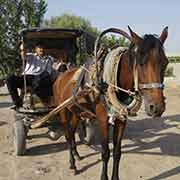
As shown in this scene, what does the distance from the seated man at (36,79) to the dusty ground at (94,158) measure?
3.58 feet

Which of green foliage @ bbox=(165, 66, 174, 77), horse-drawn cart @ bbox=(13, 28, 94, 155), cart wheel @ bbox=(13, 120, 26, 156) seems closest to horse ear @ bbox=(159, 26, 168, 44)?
horse-drawn cart @ bbox=(13, 28, 94, 155)

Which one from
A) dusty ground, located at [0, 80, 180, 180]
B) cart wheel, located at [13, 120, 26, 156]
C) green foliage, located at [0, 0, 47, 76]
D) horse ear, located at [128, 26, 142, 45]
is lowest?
dusty ground, located at [0, 80, 180, 180]

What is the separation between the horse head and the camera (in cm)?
467

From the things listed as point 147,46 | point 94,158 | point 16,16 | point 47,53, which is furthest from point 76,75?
point 16,16

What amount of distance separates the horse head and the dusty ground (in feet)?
5.08

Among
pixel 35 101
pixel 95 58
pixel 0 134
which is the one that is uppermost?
pixel 95 58

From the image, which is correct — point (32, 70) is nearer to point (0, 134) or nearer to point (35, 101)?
point (35, 101)

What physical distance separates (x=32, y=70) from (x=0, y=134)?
105 inches

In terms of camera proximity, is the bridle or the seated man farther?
the seated man

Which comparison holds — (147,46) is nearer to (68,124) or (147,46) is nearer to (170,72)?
(68,124)

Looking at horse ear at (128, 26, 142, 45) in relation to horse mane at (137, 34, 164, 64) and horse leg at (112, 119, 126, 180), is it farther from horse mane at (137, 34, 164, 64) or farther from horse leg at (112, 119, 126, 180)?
horse leg at (112, 119, 126, 180)

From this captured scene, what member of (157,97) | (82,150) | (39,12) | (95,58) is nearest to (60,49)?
(82,150)

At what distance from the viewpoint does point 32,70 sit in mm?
7672

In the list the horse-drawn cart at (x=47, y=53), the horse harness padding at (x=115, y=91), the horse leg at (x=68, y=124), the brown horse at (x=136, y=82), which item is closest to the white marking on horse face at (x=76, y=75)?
the brown horse at (x=136, y=82)
